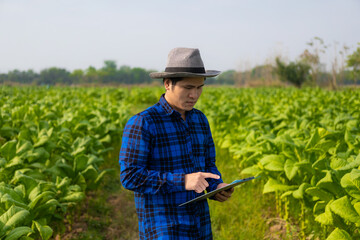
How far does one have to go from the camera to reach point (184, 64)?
6.08 ft

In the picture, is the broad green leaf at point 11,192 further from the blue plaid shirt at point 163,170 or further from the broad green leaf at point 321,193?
the broad green leaf at point 321,193

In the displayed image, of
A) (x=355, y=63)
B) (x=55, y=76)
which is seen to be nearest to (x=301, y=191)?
(x=355, y=63)

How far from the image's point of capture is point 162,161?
190 cm

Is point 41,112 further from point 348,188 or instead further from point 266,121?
point 348,188

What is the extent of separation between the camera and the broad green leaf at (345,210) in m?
2.43

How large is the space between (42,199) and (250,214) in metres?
2.44

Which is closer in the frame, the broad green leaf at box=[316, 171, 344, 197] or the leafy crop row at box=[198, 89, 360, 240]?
the leafy crop row at box=[198, 89, 360, 240]

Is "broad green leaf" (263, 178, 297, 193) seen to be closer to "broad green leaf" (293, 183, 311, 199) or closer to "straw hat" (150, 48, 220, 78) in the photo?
"broad green leaf" (293, 183, 311, 199)

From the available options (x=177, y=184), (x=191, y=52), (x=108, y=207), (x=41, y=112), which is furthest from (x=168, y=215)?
(x=41, y=112)

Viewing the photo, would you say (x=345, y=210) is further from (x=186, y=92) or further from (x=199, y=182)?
(x=186, y=92)

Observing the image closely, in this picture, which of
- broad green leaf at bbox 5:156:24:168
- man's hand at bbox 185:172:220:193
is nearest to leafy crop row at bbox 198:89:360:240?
man's hand at bbox 185:172:220:193

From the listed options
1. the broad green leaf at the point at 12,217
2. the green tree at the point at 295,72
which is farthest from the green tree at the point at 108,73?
the broad green leaf at the point at 12,217

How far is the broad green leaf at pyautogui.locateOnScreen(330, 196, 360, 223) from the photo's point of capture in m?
2.43

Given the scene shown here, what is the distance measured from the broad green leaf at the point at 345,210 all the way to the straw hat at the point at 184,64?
138 cm
